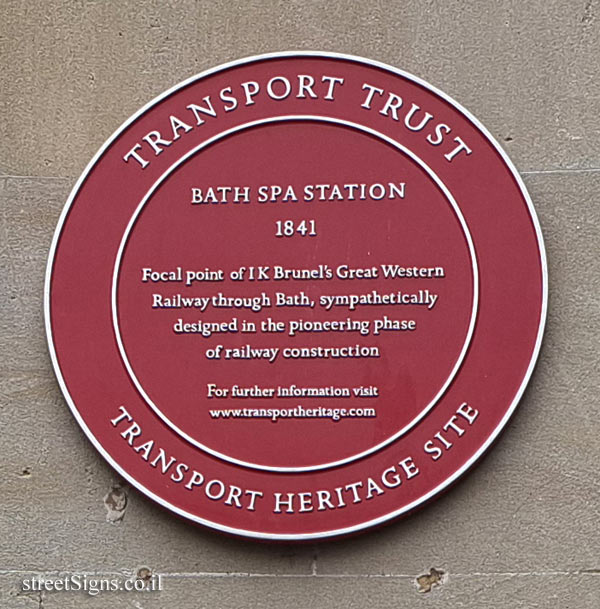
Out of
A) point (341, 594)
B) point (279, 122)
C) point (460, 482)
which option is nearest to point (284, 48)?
point (279, 122)

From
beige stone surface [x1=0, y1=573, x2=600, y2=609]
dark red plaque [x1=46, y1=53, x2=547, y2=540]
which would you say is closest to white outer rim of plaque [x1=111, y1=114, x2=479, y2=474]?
dark red plaque [x1=46, y1=53, x2=547, y2=540]

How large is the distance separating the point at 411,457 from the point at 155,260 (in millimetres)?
1107

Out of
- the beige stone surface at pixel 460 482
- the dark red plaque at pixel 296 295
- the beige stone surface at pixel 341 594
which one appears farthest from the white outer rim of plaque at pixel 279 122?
the beige stone surface at pixel 341 594

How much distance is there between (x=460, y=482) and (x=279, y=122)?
1.38 m

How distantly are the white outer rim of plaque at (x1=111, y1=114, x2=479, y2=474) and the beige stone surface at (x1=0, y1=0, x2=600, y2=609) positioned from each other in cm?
27

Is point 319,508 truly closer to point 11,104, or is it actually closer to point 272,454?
point 272,454

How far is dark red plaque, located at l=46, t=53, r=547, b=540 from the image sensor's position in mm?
3311

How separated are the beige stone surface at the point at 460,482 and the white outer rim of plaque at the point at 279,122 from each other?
10.7 inches

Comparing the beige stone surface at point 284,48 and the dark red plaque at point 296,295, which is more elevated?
the beige stone surface at point 284,48

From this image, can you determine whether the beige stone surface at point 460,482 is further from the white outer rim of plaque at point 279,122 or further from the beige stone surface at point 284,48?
the white outer rim of plaque at point 279,122

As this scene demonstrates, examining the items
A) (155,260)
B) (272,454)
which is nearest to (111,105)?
(155,260)

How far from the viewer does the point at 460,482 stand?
3.33m

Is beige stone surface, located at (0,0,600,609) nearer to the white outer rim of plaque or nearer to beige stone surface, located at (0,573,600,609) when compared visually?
beige stone surface, located at (0,573,600,609)

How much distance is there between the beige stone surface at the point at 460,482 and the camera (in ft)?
10.9
